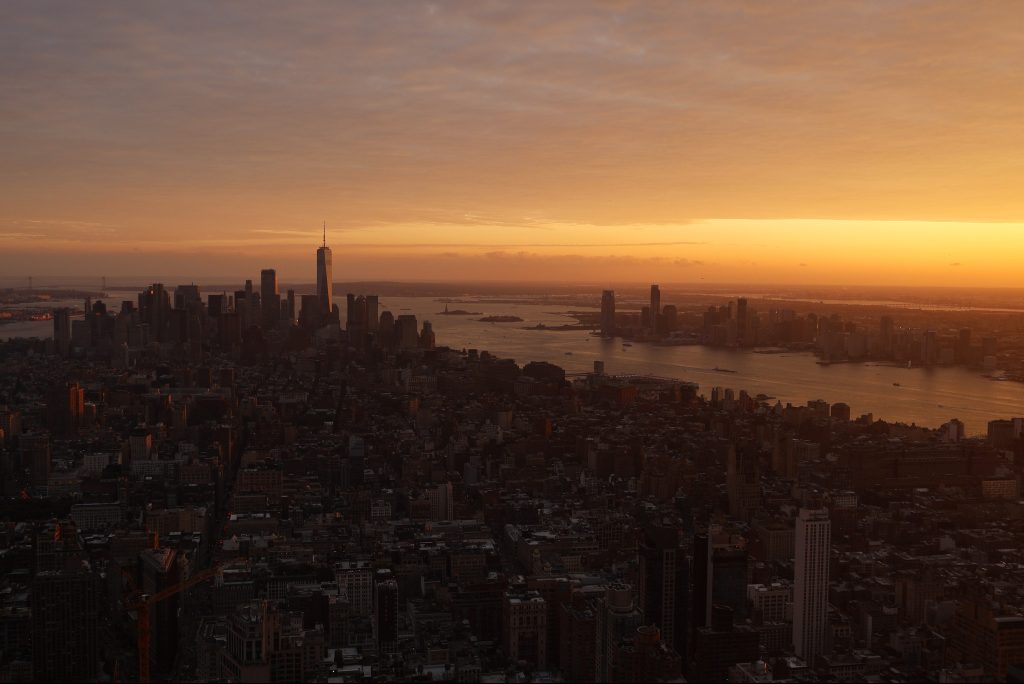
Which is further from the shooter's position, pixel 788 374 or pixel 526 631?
pixel 788 374

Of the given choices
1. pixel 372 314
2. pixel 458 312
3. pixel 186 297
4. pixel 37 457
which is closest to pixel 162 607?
pixel 37 457

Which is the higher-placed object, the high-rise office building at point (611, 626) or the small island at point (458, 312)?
the small island at point (458, 312)

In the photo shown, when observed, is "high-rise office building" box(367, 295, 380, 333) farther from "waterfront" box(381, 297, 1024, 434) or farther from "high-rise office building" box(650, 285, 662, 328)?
"high-rise office building" box(650, 285, 662, 328)

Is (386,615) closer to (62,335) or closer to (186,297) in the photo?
(62,335)

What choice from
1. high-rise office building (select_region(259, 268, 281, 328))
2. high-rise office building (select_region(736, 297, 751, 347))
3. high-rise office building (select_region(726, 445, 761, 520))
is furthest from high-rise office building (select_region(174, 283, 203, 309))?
high-rise office building (select_region(726, 445, 761, 520))

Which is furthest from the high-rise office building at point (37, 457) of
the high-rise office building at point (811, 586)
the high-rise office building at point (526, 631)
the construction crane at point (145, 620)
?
the high-rise office building at point (811, 586)

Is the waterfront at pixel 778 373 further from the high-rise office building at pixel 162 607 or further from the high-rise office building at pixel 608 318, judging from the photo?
the high-rise office building at pixel 162 607
